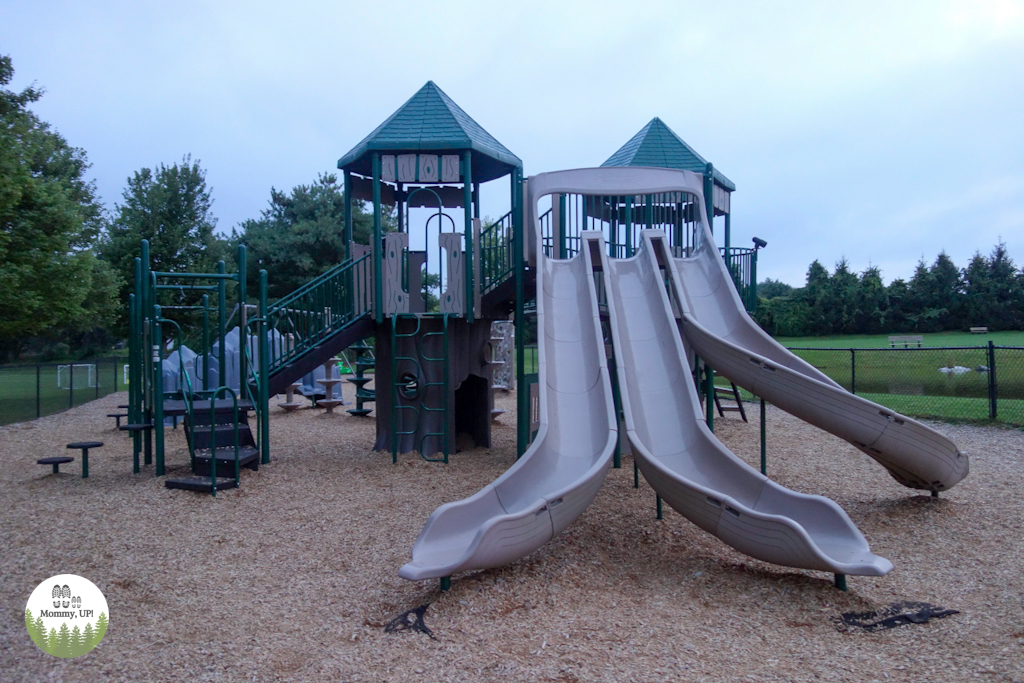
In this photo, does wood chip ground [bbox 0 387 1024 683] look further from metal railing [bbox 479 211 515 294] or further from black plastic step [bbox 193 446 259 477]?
metal railing [bbox 479 211 515 294]

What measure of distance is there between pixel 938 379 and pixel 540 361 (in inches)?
1166

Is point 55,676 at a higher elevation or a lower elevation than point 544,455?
lower

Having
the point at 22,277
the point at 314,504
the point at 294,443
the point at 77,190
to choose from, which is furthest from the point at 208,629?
the point at 77,190

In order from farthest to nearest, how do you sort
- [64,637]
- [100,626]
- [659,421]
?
[659,421], [100,626], [64,637]

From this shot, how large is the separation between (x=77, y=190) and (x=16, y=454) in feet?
57.8

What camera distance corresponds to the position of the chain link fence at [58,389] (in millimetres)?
18953

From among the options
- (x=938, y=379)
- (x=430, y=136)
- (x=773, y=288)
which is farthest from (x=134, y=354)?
(x=773, y=288)

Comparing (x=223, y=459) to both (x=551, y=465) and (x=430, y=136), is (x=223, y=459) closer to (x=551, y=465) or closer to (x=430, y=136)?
(x=551, y=465)

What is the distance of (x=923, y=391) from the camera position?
85.7 feet

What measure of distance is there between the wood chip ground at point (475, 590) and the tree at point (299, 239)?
25.4 meters

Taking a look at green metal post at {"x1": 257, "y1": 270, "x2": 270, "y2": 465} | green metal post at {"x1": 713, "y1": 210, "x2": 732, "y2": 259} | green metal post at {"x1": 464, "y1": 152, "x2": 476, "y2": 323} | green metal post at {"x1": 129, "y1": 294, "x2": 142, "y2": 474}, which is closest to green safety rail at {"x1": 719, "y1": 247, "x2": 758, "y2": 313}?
green metal post at {"x1": 713, "y1": 210, "x2": 732, "y2": 259}

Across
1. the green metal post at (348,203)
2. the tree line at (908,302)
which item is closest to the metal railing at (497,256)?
the green metal post at (348,203)

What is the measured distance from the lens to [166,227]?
25.6m

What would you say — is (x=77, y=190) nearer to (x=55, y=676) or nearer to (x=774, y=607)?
(x=55, y=676)
